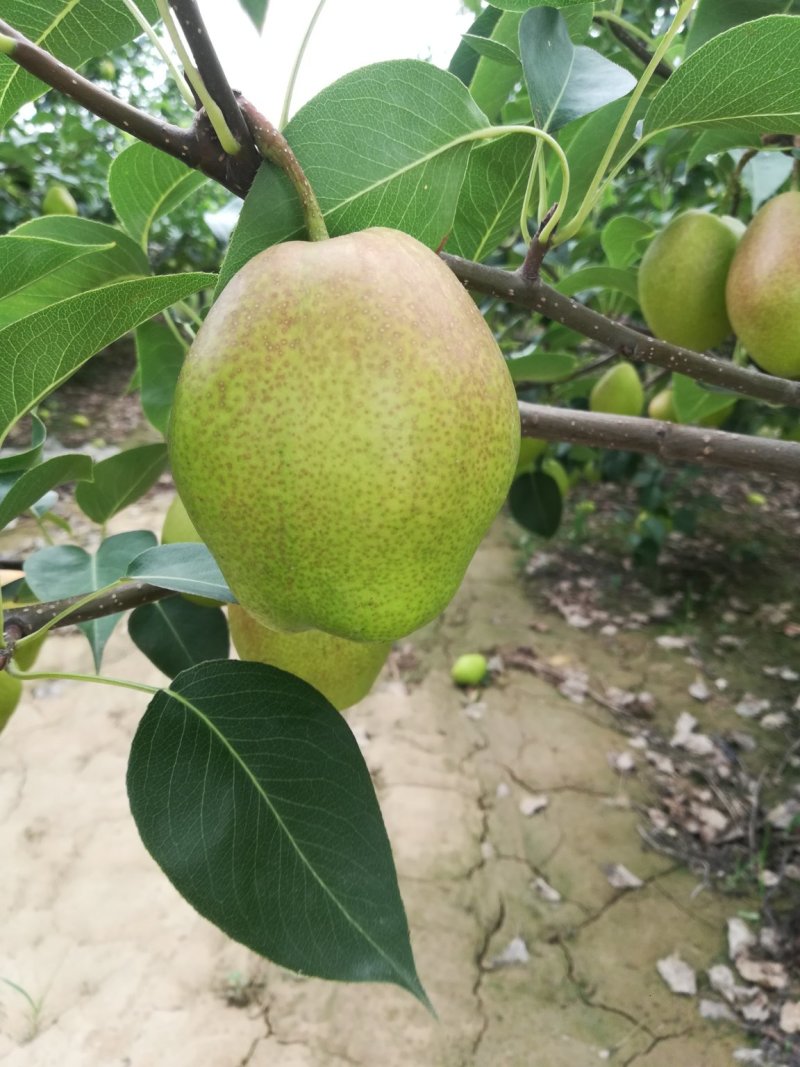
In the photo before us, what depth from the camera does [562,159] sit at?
512 millimetres

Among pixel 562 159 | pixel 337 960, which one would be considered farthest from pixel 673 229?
pixel 337 960

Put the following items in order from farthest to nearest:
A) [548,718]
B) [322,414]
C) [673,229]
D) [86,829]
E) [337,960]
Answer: [548,718]
[86,829]
[673,229]
[337,960]
[322,414]

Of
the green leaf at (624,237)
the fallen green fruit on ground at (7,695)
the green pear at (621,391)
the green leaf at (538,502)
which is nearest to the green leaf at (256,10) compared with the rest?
the fallen green fruit on ground at (7,695)

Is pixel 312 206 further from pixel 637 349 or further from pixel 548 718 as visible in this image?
pixel 548 718

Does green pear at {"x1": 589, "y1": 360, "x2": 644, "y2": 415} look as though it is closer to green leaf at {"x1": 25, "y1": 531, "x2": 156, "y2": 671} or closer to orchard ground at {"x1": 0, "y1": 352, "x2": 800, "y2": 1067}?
green leaf at {"x1": 25, "y1": 531, "x2": 156, "y2": 671}

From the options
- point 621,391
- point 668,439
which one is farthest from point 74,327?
point 621,391

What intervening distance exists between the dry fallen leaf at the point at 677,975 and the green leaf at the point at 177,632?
1.42 m

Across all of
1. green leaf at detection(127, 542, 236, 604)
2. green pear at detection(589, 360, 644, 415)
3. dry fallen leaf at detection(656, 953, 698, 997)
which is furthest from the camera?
dry fallen leaf at detection(656, 953, 698, 997)

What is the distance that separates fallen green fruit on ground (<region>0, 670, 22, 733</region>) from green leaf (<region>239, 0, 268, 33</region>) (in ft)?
1.92

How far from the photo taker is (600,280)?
3.76ft

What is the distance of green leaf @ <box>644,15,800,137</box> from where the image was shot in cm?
48

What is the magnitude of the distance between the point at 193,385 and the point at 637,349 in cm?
48

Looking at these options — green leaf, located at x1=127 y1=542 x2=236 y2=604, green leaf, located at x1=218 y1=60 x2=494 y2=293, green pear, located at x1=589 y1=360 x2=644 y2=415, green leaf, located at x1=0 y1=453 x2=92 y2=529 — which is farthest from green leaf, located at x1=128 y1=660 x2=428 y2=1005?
green pear, located at x1=589 y1=360 x2=644 y2=415

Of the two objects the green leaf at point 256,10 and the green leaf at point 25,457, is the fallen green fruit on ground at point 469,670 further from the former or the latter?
the green leaf at point 256,10
